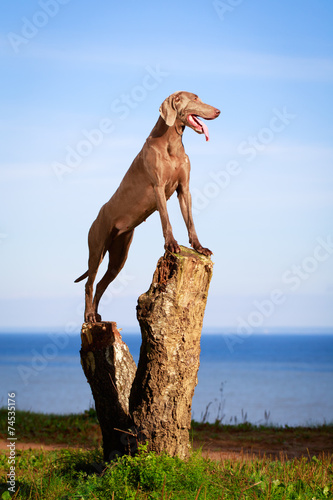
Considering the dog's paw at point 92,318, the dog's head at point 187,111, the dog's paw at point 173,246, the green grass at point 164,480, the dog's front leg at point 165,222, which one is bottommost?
the green grass at point 164,480

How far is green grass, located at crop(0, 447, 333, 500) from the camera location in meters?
5.06

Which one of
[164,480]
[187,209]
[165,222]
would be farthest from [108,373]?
[187,209]

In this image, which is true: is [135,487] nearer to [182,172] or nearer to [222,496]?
[222,496]

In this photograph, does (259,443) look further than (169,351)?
Yes

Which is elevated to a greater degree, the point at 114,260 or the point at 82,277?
the point at 114,260

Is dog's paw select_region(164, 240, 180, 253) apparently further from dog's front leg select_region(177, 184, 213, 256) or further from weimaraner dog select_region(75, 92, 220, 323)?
dog's front leg select_region(177, 184, 213, 256)

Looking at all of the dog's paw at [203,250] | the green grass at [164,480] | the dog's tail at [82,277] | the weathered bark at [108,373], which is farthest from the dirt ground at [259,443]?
the dog's paw at [203,250]

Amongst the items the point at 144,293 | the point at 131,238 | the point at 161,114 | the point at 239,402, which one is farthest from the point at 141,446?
the point at 239,402

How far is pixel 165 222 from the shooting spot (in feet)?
18.5

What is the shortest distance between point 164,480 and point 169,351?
1213 mm

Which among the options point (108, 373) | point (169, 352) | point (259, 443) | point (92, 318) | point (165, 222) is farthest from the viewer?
point (259, 443)

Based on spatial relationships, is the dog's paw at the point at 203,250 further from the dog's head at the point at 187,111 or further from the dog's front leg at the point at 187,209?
the dog's head at the point at 187,111

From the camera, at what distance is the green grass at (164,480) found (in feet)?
16.6

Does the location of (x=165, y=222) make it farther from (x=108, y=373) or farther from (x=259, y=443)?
(x=259, y=443)
